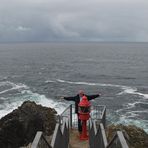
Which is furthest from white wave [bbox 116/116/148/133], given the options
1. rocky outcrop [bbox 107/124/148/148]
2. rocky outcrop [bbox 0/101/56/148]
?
rocky outcrop [bbox 107/124/148/148]

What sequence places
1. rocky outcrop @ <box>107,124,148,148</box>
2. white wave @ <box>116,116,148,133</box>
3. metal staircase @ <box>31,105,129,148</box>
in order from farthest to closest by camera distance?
white wave @ <box>116,116,148,133</box> < rocky outcrop @ <box>107,124,148,148</box> < metal staircase @ <box>31,105,129,148</box>

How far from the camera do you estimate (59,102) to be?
Result: 145 ft

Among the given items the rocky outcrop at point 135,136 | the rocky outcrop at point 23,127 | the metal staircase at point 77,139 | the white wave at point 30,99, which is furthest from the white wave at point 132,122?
the metal staircase at point 77,139

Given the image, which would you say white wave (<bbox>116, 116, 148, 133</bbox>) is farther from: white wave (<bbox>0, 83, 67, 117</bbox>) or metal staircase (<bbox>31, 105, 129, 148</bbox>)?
metal staircase (<bbox>31, 105, 129, 148</bbox>)

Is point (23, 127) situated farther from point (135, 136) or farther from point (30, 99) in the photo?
point (30, 99)

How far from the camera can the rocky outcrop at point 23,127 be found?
22.2 meters

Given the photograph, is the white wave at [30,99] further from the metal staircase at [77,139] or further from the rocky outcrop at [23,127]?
the metal staircase at [77,139]

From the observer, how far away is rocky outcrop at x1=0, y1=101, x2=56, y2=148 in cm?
2223

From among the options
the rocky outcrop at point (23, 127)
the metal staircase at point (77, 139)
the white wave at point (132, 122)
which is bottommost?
the white wave at point (132, 122)

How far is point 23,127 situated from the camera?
22.8m

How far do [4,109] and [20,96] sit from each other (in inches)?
345

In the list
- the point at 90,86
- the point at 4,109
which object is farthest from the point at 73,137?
the point at 90,86

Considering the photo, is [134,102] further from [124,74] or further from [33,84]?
[124,74]

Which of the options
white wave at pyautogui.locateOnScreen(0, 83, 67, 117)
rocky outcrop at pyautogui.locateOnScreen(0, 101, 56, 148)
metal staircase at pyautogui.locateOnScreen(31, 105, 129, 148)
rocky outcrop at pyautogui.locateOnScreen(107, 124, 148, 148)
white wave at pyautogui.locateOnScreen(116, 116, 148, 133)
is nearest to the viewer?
metal staircase at pyautogui.locateOnScreen(31, 105, 129, 148)
